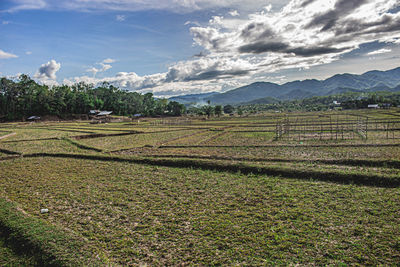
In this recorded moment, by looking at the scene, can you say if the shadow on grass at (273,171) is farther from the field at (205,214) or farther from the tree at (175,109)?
the tree at (175,109)

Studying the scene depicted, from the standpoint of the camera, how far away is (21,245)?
7.52m

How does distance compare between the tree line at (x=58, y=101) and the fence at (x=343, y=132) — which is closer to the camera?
the fence at (x=343, y=132)

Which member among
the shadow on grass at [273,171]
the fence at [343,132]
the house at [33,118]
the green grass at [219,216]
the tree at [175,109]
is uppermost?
the tree at [175,109]

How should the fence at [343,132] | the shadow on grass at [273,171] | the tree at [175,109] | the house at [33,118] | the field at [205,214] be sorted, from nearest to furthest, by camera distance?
the field at [205,214], the shadow on grass at [273,171], the fence at [343,132], the house at [33,118], the tree at [175,109]

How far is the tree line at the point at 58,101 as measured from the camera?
81000 millimetres

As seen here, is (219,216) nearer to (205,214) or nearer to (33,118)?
(205,214)

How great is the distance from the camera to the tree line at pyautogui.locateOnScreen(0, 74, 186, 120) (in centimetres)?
8100

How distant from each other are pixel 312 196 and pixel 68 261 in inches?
400

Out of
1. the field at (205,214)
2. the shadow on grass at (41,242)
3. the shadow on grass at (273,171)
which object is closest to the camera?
the shadow on grass at (41,242)

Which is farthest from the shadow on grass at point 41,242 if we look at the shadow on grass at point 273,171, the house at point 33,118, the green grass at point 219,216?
the house at point 33,118

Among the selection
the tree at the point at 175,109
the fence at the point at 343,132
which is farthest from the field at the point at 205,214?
the tree at the point at 175,109

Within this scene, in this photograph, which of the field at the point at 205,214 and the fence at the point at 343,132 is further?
the fence at the point at 343,132

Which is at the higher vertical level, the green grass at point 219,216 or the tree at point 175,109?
the tree at point 175,109

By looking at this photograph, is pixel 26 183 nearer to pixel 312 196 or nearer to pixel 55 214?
pixel 55 214
